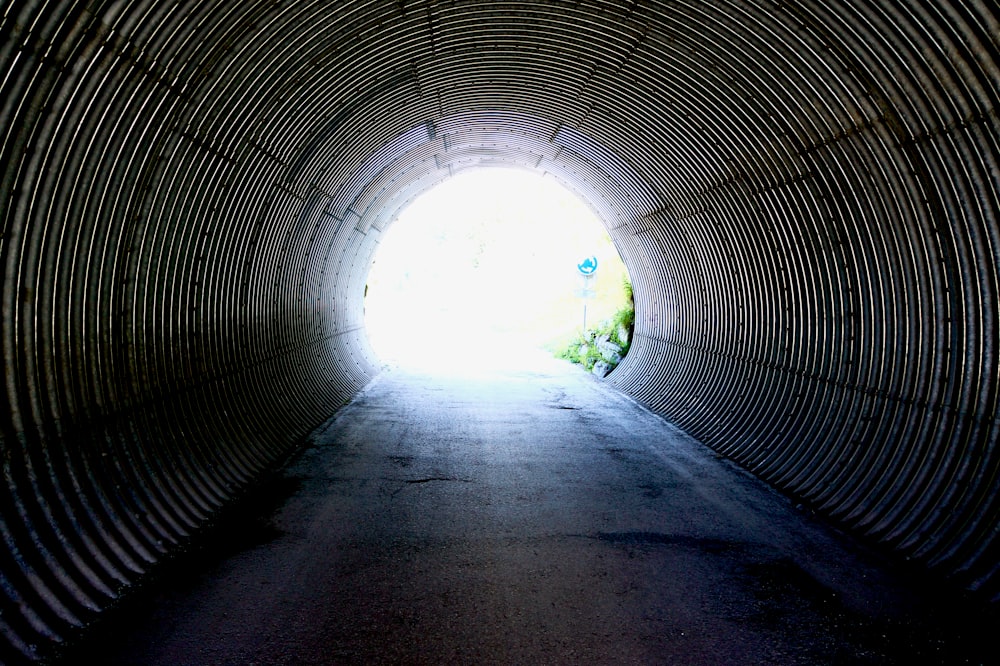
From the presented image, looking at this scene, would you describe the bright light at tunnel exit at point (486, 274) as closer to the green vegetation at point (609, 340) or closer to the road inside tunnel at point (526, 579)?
the green vegetation at point (609, 340)

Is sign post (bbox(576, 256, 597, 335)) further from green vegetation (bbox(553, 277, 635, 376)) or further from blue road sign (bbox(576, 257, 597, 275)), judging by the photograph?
green vegetation (bbox(553, 277, 635, 376))

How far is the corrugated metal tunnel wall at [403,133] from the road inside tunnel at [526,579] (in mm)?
462

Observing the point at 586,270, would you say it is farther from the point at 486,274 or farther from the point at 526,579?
the point at 486,274

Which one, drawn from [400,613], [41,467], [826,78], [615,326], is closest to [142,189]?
[41,467]

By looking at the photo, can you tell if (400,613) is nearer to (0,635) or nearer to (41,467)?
(0,635)

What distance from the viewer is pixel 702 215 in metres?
10.6

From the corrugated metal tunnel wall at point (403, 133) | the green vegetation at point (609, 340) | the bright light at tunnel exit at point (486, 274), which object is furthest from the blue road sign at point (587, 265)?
the corrugated metal tunnel wall at point (403, 133)

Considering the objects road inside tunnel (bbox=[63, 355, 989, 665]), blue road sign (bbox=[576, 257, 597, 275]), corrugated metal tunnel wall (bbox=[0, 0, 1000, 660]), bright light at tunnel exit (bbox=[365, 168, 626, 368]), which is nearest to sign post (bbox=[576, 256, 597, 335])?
blue road sign (bbox=[576, 257, 597, 275])

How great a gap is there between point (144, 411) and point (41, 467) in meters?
1.49

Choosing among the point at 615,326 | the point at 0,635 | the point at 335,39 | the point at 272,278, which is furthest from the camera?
the point at 615,326

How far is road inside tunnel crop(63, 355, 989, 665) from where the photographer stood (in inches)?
165

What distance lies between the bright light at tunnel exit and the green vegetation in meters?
0.88

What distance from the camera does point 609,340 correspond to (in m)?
18.1

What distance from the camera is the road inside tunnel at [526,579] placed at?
4.20 m
